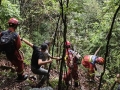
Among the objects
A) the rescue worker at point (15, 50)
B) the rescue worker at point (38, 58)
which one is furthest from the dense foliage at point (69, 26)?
the rescue worker at point (15, 50)

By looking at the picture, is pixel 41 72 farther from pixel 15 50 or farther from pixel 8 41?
pixel 8 41

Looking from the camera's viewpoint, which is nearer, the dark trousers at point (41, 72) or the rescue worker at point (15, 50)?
the rescue worker at point (15, 50)

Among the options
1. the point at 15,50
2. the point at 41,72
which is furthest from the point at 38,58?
the point at 15,50

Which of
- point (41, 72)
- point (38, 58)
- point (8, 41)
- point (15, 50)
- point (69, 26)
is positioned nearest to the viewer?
point (8, 41)

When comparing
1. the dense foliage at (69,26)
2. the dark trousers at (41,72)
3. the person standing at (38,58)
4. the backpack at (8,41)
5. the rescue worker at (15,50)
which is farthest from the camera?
the dense foliage at (69,26)

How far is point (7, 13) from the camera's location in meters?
9.32

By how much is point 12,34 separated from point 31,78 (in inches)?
91.6

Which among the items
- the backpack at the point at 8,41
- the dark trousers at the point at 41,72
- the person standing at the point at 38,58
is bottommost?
the dark trousers at the point at 41,72

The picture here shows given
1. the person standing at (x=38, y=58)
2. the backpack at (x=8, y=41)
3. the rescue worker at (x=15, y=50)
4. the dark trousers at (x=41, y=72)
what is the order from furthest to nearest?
the dark trousers at (x=41, y=72) → the person standing at (x=38, y=58) → the rescue worker at (x=15, y=50) → the backpack at (x=8, y=41)

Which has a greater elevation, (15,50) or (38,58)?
(15,50)

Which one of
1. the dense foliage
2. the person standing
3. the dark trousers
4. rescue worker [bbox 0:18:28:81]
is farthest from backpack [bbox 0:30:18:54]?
the dense foliage

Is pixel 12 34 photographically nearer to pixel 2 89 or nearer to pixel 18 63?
pixel 18 63

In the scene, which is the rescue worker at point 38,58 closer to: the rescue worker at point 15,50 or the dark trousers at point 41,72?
the dark trousers at point 41,72

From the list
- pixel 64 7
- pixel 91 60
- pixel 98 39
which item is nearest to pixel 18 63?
pixel 64 7
